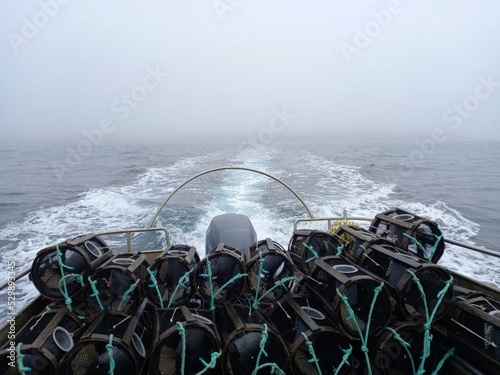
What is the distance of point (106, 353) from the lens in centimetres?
207

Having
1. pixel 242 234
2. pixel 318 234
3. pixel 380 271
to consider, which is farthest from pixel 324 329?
pixel 242 234

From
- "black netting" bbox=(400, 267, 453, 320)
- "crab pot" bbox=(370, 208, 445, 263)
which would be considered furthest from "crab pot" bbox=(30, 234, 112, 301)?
"crab pot" bbox=(370, 208, 445, 263)

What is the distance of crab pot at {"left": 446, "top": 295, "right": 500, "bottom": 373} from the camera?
212 centimetres

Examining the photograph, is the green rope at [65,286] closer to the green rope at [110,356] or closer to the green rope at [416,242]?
the green rope at [110,356]

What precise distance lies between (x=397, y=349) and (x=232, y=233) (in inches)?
138

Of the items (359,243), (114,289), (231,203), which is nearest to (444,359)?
(359,243)

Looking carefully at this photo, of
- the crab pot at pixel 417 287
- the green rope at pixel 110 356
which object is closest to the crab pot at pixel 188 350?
the green rope at pixel 110 356

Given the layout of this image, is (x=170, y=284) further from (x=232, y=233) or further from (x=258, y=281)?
(x=232, y=233)

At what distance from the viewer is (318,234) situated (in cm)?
345

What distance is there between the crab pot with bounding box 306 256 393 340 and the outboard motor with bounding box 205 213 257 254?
270 centimetres

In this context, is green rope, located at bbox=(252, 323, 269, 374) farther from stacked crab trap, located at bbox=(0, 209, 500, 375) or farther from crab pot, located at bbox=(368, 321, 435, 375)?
crab pot, located at bbox=(368, 321, 435, 375)

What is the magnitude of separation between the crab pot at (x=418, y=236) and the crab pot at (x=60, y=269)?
10.8 feet

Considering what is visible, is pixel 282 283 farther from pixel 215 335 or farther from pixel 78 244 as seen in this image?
pixel 78 244

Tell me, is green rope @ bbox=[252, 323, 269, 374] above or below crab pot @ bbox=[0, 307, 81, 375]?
above
